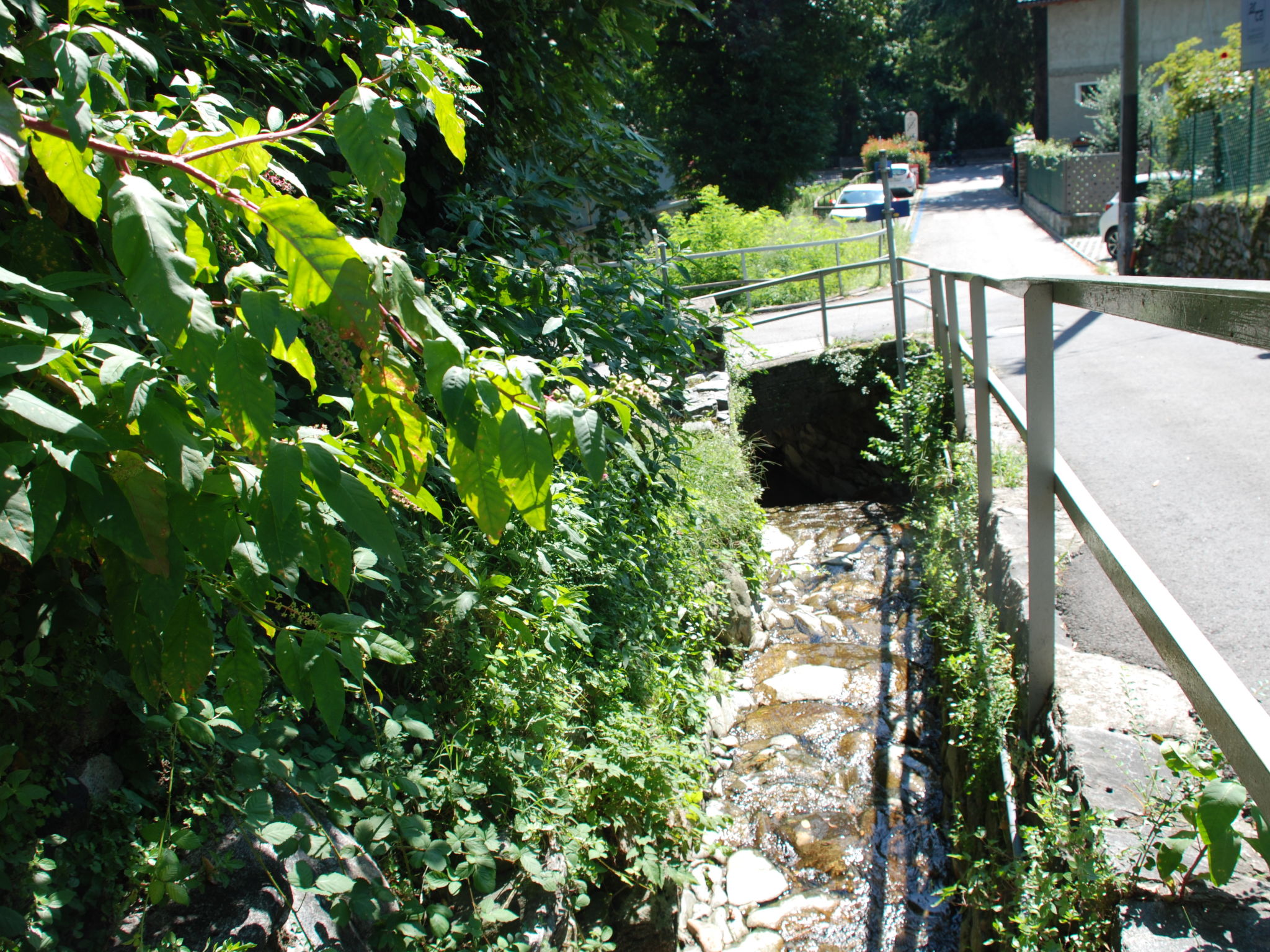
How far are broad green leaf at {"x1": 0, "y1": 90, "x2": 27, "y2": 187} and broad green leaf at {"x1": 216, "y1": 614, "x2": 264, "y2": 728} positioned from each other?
2.20ft

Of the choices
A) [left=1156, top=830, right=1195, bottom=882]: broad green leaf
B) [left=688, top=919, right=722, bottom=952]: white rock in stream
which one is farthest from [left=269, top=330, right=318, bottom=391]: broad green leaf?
[left=688, top=919, right=722, bottom=952]: white rock in stream

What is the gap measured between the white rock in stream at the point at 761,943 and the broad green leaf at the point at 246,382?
112 inches

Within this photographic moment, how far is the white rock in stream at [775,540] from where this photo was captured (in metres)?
7.34

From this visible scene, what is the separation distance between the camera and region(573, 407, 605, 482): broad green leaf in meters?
1.17

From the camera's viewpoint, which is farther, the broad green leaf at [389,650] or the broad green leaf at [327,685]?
the broad green leaf at [389,650]

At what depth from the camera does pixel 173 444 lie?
106cm

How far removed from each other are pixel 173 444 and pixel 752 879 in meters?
3.16

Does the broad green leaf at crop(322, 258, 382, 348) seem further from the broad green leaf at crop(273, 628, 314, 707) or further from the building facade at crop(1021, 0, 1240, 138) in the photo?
the building facade at crop(1021, 0, 1240, 138)

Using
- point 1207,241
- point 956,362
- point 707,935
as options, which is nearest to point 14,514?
point 707,935

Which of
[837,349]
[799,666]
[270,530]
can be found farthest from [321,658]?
[837,349]

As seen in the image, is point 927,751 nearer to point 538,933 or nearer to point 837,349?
point 538,933

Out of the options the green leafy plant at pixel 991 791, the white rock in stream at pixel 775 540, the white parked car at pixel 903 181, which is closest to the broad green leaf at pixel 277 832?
the green leafy plant at pixel 991 791

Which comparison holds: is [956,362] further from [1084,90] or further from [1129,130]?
[1084,90]

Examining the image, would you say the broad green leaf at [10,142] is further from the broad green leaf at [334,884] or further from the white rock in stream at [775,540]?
the white rock in stream at [775,540]
